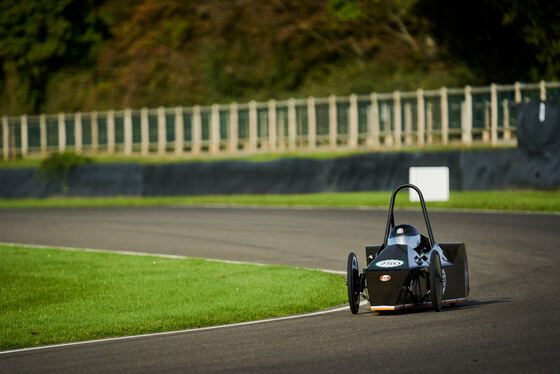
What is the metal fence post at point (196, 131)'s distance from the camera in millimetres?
39500

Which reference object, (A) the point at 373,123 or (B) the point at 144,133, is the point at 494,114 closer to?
(A) the point at 373,123

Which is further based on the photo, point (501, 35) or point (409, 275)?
point (501, 35)

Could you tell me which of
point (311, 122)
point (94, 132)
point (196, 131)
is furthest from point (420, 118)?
point (94, 132)

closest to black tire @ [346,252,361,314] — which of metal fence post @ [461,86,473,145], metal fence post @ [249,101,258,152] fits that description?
metal fence post @ [461,86,473,145]

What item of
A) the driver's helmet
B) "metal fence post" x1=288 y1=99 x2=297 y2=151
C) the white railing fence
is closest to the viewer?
the driver's helmet

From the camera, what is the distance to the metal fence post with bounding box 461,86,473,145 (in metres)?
32.2

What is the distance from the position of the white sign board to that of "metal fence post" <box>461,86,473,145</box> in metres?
5.91

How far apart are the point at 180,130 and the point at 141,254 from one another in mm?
23080

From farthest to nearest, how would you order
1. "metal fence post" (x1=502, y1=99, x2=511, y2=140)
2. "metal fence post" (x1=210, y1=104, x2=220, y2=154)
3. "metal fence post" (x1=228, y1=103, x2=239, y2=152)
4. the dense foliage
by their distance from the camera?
the dense foliage, "metal fence post" (x1=210, y1=104, x2=220, y2=154), "metal fence post" (x1=228, y1=103, x2=239, y2=152), "metal fence post" (x1=502, y1=99, x2=511, y2=140)

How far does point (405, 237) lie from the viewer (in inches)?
406

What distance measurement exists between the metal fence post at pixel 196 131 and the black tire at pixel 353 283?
29516 mm

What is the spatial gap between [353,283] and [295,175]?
65.1ft

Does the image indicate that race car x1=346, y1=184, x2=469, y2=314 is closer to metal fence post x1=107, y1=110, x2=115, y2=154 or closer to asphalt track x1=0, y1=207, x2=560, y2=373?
asphalt track x1=0, y1=207, x2=560, y2=373

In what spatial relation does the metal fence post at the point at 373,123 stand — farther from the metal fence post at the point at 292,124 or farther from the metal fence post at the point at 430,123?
the metal fence post at the point at 292,124
